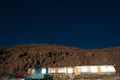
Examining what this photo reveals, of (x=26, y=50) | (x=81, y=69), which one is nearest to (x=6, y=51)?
(x=26, y=50)

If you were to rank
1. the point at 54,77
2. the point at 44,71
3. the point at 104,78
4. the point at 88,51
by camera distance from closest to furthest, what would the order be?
the point at 104,78 → the point at 54,77 → the point at 44,71 → the point at 88,51

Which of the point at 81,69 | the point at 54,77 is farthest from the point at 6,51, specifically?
the point at 81,69

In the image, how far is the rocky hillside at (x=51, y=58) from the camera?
202 feet

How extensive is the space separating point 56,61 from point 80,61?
30.8ft

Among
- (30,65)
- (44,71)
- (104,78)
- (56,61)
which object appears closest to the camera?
(104,78)

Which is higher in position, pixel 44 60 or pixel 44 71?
pixel 44 60

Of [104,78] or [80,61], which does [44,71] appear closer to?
[80,61]

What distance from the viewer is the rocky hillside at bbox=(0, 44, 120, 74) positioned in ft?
202

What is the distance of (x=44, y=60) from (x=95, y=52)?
68.8 ft

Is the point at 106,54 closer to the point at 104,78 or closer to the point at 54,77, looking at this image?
the point at 104,78

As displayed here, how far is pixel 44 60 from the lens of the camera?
6606 cm

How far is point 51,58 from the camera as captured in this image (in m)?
67.8

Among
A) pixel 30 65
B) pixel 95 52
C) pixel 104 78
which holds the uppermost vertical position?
pixel 95 52

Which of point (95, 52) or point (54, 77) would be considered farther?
point (95, 52)
